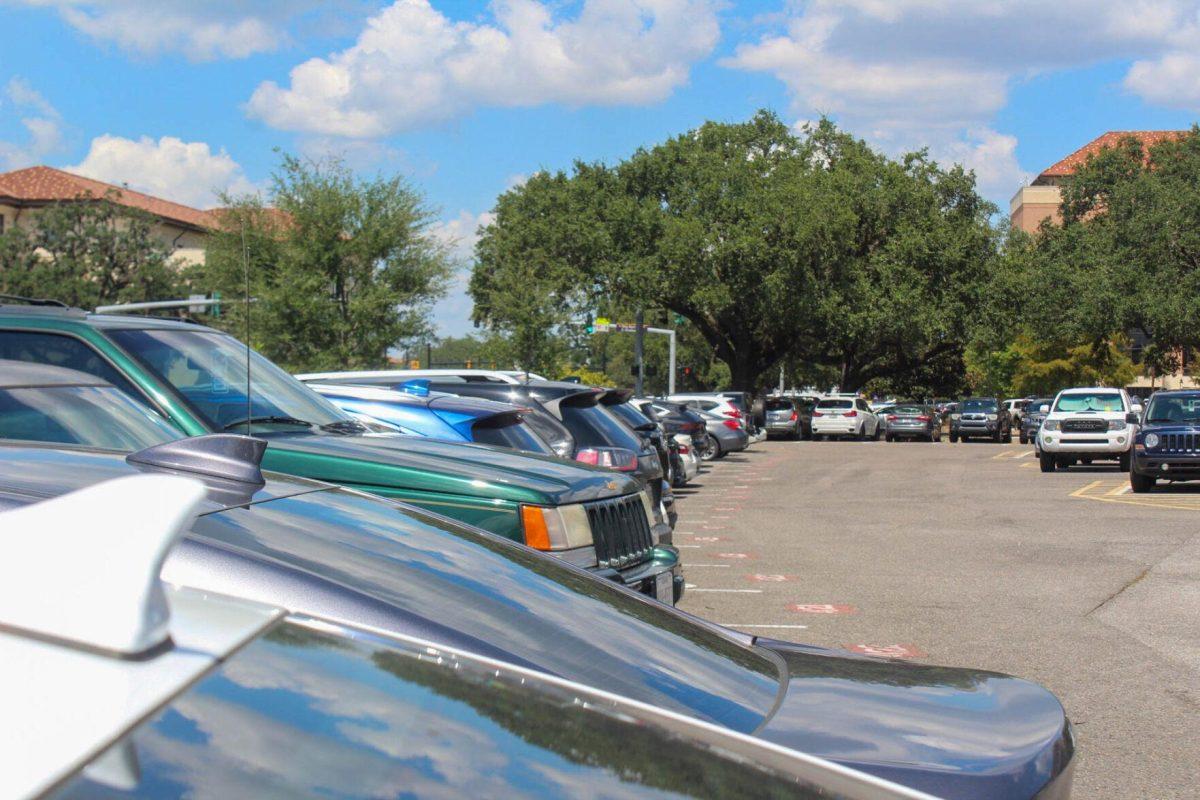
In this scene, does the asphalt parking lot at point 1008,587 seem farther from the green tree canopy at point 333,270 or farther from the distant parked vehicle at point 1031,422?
the distant parked vehicle at point 1031,422

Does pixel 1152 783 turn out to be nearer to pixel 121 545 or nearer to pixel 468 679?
pixel 468 679

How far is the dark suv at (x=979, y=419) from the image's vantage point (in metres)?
48.2

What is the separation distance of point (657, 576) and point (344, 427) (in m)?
1.84

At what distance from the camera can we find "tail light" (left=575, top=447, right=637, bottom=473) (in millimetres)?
10414

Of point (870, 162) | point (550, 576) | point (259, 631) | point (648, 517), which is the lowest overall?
point (648, 517)

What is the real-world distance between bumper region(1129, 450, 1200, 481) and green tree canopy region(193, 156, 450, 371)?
1369 cm

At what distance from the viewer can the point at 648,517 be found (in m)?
7.36

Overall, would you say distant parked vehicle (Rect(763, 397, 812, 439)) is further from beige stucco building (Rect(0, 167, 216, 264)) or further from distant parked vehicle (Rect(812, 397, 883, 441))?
beige stucco building (Rect(0, 167, 216, 264))

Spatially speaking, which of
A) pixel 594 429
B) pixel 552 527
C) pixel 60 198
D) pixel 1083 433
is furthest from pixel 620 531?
pixel 60 198

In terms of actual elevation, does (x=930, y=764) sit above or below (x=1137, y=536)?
above

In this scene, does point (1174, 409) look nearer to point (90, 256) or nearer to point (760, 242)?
point (760, 242)

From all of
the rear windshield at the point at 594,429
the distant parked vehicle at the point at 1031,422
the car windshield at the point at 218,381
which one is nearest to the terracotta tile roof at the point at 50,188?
the distant parked vehicle at the point at 1031,422

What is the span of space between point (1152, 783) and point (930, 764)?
153 inches

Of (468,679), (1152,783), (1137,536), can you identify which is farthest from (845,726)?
(1137,536)
